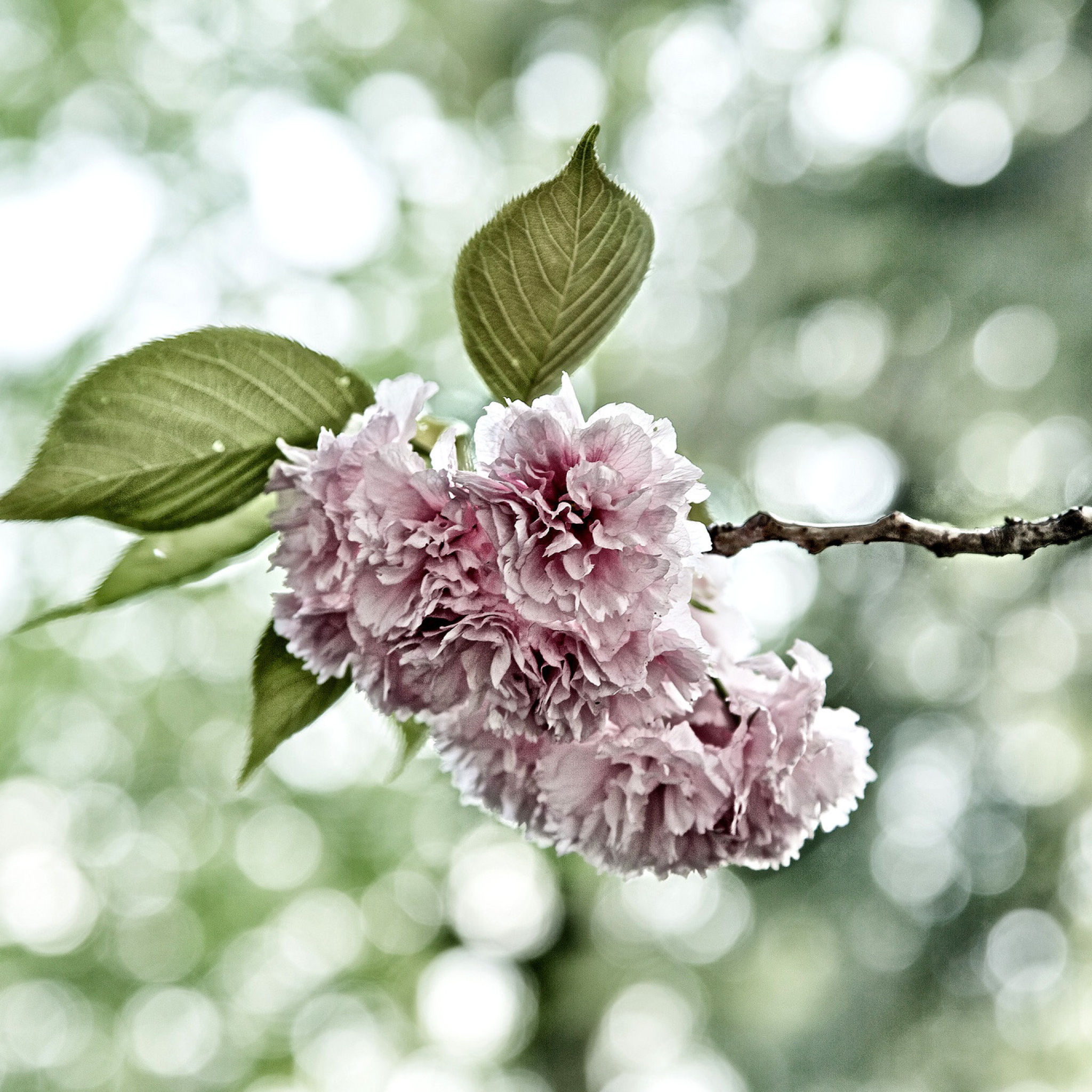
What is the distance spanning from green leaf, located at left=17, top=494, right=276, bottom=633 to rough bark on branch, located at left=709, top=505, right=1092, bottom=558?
0.19 m

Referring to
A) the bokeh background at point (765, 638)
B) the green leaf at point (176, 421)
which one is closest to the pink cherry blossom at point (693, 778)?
the green leaf at point (176, 421)

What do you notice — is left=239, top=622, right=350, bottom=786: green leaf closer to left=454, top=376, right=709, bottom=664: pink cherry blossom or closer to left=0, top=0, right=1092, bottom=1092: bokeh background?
left=454, top=376, right=709, bottom=664: pink cherry blossom

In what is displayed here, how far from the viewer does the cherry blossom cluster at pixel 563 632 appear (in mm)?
245

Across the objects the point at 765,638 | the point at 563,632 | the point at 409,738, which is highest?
the point at 563,632

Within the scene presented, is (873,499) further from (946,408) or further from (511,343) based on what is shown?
(511,343)

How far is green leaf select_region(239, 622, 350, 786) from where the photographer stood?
333mm

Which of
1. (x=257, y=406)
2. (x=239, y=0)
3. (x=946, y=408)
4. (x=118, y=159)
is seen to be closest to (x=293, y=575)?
(x=257, y=406)

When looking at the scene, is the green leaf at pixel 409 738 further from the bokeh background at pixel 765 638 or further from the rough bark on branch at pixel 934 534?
the bokeh background at pixel 765 638

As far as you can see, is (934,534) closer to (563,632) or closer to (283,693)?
(563,632)

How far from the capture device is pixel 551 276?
12.0 inches

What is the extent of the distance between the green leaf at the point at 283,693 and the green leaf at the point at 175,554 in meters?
0.06

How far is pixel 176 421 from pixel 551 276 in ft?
0.43

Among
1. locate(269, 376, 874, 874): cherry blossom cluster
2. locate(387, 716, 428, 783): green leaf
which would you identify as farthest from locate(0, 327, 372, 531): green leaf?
locate(387, 716, 428, 783): green leaf

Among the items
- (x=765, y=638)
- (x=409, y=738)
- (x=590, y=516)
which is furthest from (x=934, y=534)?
(x=765, y=638)
